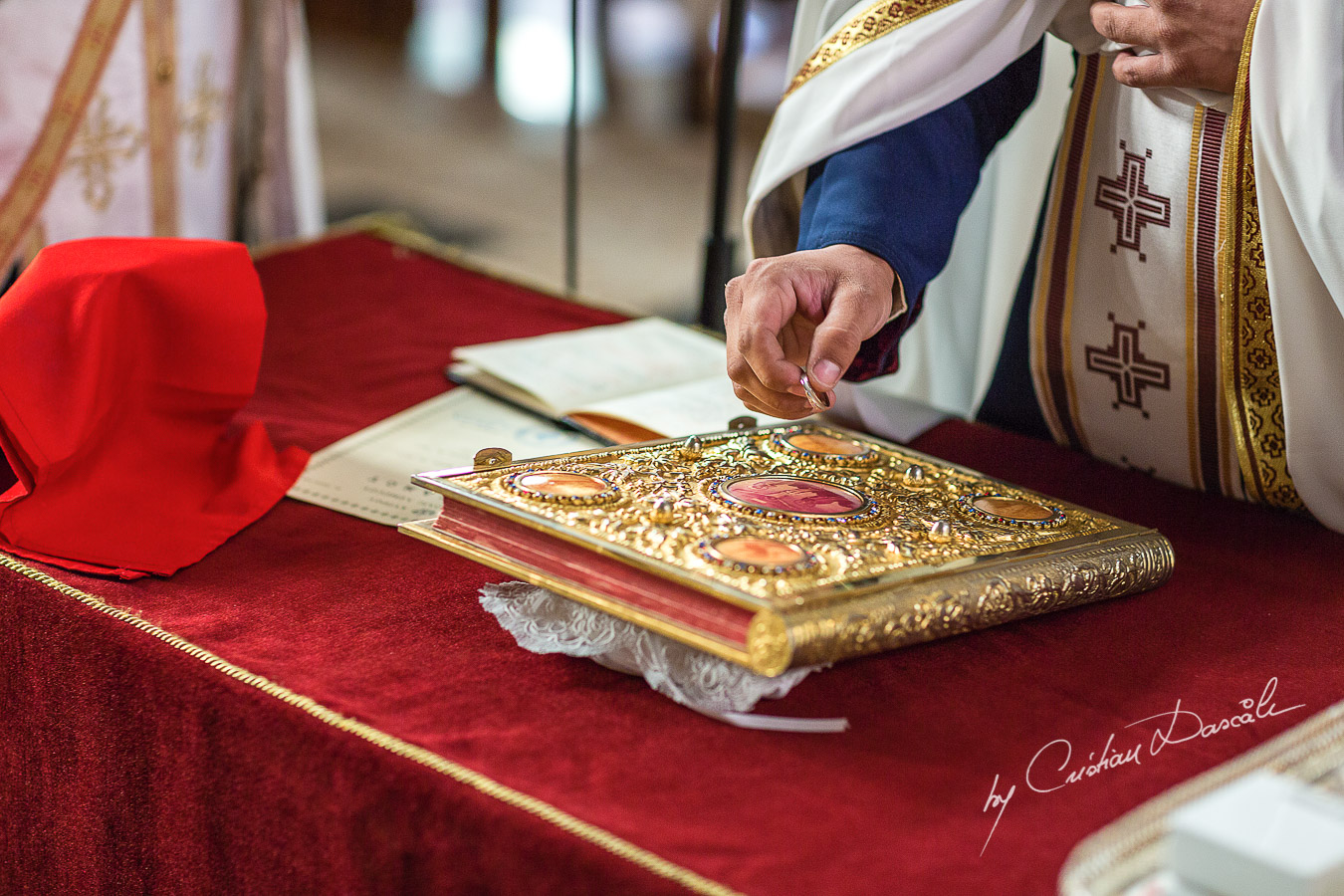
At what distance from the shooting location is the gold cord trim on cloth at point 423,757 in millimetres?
593

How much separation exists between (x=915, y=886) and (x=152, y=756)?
1.54 ft

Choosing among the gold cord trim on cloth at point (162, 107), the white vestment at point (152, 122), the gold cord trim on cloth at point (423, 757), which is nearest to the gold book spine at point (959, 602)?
the gold cord trim on cloth at point (423, 757)

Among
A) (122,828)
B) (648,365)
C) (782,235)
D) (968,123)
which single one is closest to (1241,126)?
(968,123)

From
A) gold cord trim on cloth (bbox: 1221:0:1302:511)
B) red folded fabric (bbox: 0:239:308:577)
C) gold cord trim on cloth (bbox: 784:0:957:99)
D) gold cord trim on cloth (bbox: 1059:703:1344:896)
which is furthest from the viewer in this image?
gold cord trim on cloth (bbox: 784:0:957:99)

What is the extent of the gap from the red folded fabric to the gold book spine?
0.46 metres

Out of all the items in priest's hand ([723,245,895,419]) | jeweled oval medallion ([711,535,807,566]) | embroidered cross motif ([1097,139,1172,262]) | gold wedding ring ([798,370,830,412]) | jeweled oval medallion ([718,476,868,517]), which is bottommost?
jeweled oval medallion ([718,476,868,517])

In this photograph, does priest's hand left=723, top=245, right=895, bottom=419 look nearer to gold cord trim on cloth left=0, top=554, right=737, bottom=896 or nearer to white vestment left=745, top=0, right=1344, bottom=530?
white vestment left=745, top=0, right=1344, bottom=530

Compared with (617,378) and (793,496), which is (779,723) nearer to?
(793,496)

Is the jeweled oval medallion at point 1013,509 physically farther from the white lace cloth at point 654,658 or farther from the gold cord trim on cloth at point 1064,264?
the gold cord trim on cloth at point 1064,264

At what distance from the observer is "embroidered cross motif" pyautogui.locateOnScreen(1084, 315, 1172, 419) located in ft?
3.66

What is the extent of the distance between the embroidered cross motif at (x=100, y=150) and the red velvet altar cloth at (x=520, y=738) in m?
0.88

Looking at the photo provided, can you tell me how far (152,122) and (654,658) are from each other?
135 centimetres

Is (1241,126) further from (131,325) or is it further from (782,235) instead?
(131,325)

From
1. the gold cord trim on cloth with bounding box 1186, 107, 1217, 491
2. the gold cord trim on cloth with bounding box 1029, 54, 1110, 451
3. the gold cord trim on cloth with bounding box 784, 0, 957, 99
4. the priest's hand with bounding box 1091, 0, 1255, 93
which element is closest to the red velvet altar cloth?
the gold cord trim on cloth with bounding box 1186, 107, 1217, 491
